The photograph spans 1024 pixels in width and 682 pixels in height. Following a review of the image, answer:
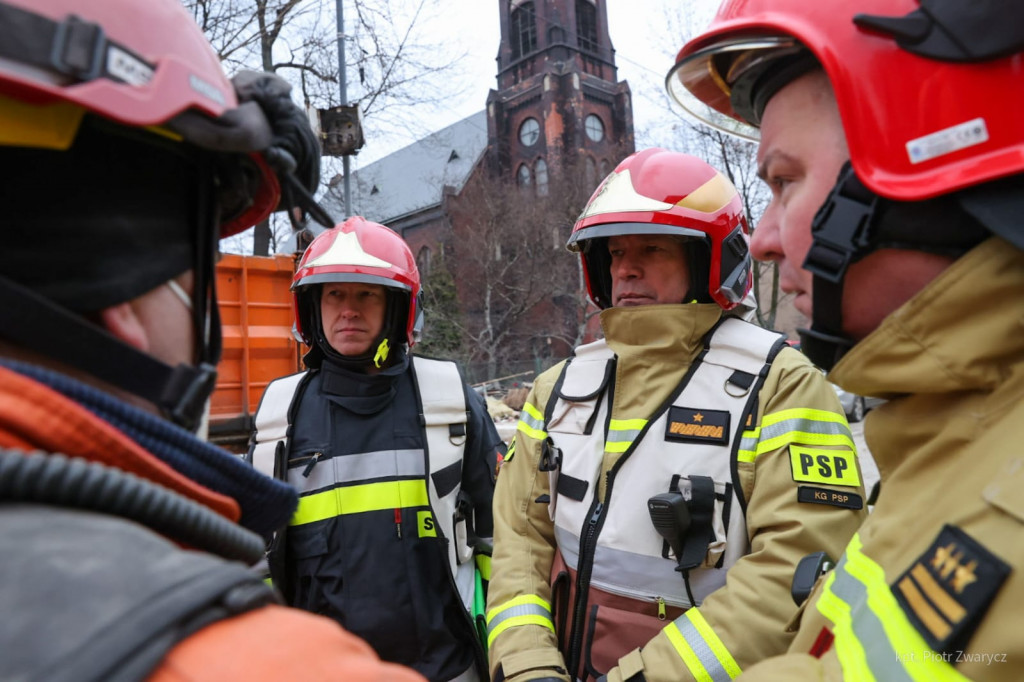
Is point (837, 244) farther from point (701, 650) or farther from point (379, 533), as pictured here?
point (379, 533)

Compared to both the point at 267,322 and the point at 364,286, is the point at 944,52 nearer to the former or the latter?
the point at 364,286

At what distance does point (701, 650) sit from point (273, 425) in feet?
7.48

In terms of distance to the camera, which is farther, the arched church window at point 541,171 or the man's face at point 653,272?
the arched church window at point 541,171

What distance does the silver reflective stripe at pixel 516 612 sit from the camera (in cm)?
214

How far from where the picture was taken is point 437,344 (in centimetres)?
2667

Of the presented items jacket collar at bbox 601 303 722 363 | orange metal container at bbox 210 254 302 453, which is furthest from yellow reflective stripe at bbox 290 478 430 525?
orange metal container at bbox 210 254 302 453

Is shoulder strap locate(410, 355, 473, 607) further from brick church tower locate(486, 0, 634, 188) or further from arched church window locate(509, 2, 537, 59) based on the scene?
arched church window locate(509, 2, 537, 59)

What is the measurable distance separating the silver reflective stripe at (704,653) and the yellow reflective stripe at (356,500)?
1.49 m

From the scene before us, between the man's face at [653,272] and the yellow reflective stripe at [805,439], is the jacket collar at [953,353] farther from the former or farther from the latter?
the man's face at [653,272]

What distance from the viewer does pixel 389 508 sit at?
2900mm

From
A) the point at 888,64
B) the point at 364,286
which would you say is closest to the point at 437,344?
the point at 364,286

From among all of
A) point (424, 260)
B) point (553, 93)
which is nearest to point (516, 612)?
point (424, 260)

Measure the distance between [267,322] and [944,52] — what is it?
7.27 metres

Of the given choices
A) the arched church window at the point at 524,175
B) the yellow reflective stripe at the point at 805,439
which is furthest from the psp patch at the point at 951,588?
the arched church window at the point at 524,175
